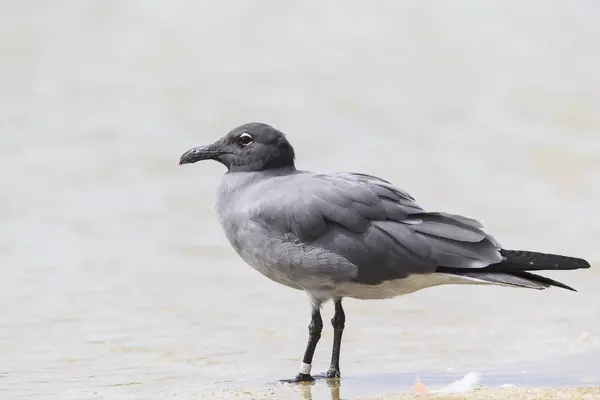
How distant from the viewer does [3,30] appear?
64.7 feet

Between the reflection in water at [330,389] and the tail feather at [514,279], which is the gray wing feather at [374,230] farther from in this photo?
the reflection in water at [330,389]

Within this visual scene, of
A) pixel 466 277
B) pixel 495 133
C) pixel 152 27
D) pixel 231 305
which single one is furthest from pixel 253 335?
pixel 152 27

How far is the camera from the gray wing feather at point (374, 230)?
7.98 m

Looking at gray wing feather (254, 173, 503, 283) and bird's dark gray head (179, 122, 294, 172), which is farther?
bird's dark gray head (179, 122, 294, 172)

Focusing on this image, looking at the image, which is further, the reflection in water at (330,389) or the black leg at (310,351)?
the black leg at (310,351)

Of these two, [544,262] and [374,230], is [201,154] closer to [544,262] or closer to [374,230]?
[374,230]

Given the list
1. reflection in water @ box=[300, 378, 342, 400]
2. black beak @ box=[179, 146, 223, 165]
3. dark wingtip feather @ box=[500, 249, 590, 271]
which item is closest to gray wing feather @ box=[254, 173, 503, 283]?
dark wingtip feather @ box=[500, 249, 590, 271]

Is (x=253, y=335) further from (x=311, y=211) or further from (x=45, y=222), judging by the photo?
(x=45, y=222)

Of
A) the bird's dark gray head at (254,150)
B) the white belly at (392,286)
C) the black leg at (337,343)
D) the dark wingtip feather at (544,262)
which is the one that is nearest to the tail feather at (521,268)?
the dark wingtip feather at (544,262)

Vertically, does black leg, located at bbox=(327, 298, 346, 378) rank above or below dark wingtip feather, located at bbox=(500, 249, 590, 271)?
below

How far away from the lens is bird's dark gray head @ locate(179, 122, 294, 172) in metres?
8.80

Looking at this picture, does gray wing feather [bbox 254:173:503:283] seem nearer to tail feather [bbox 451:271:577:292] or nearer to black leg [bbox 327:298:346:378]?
tail feather [bbox 451:271:577:292]

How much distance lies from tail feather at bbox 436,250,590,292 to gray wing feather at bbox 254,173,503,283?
54 mm

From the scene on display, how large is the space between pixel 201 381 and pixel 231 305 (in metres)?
3.11
